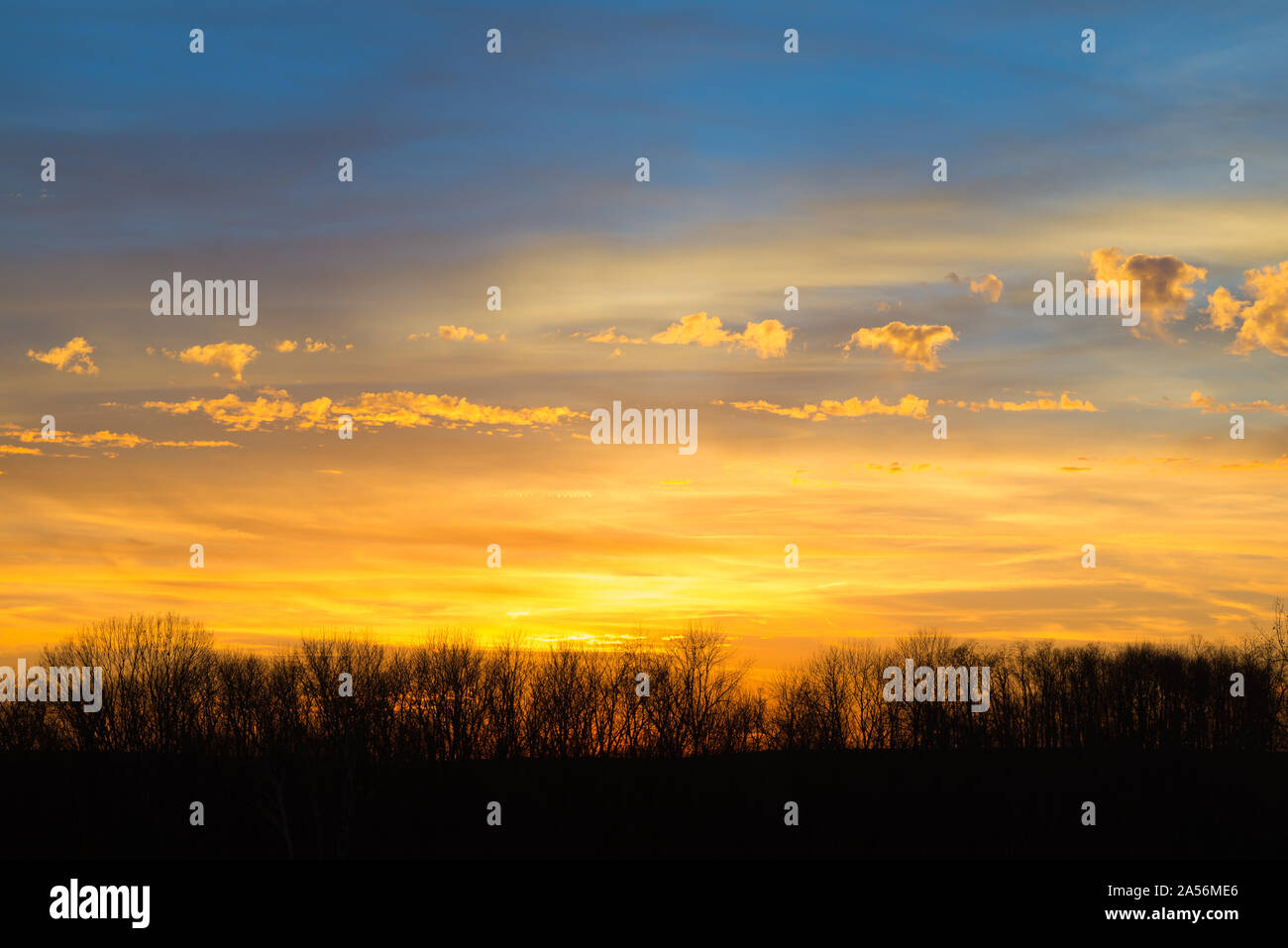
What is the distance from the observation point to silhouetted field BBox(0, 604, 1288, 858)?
84.9m

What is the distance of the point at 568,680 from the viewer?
408ft

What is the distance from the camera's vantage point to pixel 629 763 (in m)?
109

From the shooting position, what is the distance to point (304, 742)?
305 feet

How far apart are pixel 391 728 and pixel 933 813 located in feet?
169

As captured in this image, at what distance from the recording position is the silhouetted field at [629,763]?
84.9 metres
